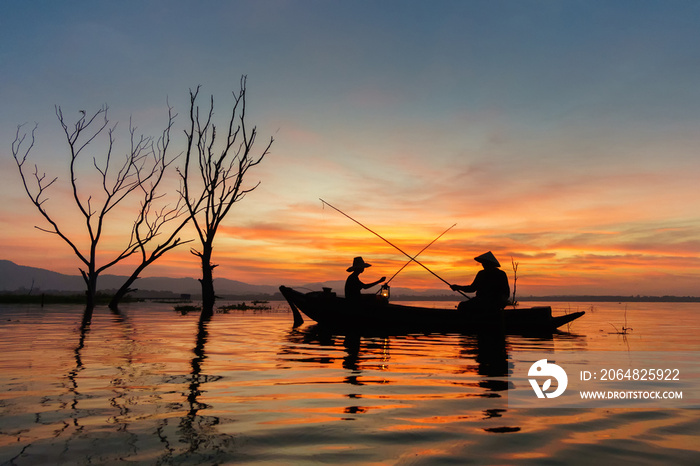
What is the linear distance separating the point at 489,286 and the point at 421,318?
2335 mm

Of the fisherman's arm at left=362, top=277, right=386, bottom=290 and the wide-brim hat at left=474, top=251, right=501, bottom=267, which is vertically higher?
the wide-brim hat at left=474, top=251, right=501, bottom=267

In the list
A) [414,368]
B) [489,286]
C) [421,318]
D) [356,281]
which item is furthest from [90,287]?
[414,368]

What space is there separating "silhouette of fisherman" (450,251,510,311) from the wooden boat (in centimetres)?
32

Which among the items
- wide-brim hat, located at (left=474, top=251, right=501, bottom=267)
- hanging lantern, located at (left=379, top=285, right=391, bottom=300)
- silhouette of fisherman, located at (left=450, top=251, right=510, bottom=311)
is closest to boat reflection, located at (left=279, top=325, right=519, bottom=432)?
silhouette of fisherman, located at (left=450, top=251, right=510, bottom=311)

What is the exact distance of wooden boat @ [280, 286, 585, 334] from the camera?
14570 millimetres

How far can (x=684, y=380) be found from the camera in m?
7.11

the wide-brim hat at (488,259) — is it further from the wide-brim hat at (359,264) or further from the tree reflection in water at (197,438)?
the tree reflection in water at (197,438)

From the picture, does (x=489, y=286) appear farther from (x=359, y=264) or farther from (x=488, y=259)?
(x=359, y=264)

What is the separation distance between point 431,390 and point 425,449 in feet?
7.78

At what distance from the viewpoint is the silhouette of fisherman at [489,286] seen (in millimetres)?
13605

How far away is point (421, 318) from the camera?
1492 cm

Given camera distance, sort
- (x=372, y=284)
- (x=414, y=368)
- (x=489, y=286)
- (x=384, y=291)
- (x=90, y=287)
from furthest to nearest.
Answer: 1. (x=90, y=287)
2. (x=372, y=284)
3. (x=384, y=291)
4. (x=489, y=286)
5. (x=414, y=368)

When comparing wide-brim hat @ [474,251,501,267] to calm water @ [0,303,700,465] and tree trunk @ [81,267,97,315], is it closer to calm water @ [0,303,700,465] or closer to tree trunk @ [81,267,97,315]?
calm water @ [0,303,700,465]

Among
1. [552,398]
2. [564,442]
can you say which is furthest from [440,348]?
[564,442]
